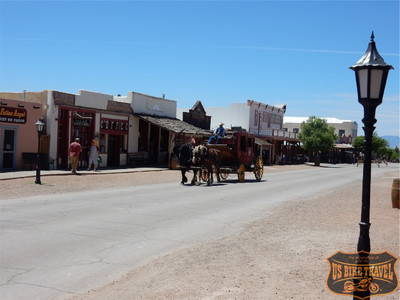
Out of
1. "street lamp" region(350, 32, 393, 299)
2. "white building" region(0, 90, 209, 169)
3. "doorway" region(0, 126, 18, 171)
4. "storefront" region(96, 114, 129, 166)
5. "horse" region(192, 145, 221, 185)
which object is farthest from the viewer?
"storefront" region(96, 114, 129, 166)

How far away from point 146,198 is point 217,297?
384 inches

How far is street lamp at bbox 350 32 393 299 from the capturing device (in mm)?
5164

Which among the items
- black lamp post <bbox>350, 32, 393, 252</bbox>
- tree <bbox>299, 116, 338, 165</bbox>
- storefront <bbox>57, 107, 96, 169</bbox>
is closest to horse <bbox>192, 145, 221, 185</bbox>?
storefront <bbox>57, 107, 96, 169</bbox>

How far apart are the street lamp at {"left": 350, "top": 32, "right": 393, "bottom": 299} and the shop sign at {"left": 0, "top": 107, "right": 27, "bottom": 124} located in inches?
808

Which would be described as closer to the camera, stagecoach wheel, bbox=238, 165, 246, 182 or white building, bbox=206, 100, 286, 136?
stagecoach wheel, bbox=238, 165, 246, 182

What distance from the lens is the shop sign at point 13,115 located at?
2222 cm

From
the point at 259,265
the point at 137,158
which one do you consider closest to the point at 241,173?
the point at 137,158

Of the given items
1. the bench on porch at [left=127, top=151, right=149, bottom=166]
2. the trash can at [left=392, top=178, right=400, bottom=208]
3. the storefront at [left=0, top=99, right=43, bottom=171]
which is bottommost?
the trash can at [left=392, top=178, right=400, bottom=208]

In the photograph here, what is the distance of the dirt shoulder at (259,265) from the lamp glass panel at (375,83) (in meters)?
2.52

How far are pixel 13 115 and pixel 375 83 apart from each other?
69.2 feet

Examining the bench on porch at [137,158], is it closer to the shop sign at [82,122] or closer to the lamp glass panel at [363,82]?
the shop sign at [82,122]

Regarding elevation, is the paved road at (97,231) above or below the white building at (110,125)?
below

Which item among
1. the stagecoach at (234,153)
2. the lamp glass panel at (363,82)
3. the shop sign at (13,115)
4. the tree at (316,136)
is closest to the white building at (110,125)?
the shop sign at (13,115)

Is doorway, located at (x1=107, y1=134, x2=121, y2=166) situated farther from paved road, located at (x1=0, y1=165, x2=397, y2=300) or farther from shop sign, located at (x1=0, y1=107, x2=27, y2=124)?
paved road, located at (x1=0, y1=165, x2=397, y2=300)
